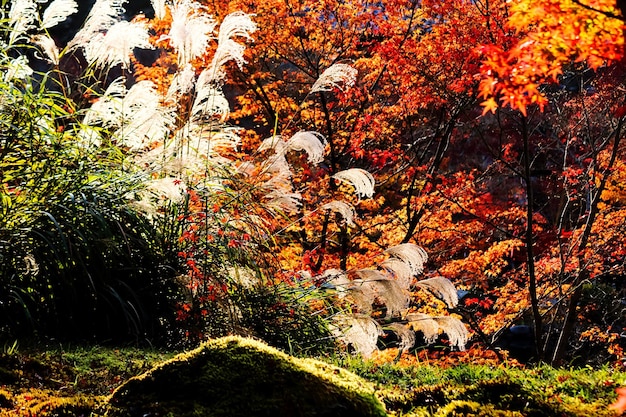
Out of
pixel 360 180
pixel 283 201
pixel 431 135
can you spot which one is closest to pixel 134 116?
pixel 283 201

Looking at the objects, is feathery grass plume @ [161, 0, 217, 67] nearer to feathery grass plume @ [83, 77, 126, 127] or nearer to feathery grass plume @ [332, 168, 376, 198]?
feathery grass plume @ [83, 77, 126, 127]

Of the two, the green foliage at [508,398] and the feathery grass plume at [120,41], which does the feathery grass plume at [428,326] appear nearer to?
the green foliage at [508,398]

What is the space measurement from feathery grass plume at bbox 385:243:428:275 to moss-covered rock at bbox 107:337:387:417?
9.63 feet

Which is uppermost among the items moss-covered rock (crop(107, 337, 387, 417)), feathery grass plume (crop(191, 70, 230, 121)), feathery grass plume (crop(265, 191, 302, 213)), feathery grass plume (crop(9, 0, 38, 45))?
feathery grass plume (crop(9, 0, 38, 45))

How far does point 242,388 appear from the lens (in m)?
1.90

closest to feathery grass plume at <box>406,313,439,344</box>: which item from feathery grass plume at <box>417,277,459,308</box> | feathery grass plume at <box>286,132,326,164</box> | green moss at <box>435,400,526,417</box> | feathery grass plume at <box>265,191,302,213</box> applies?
feathery grass plume at <box>417,277,459,308</box>

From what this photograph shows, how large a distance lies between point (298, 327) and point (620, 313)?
8753 mm

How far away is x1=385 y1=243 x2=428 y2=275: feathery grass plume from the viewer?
4902 mm

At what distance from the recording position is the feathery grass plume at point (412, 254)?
16.1ft

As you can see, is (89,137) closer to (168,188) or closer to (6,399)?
(168,188)

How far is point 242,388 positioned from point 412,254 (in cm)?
321

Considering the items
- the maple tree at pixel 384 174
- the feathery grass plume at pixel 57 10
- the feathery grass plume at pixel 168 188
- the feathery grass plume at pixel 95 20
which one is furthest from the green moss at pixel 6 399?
the feathery grass plume at pixel 57 10

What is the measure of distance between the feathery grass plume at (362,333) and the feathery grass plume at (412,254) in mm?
563

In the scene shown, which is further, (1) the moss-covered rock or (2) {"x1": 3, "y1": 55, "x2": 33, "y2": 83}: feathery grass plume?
(2) {"x1": 3, "y1": 55, "x2": 33, "y2": 83}: feathery grass plume
